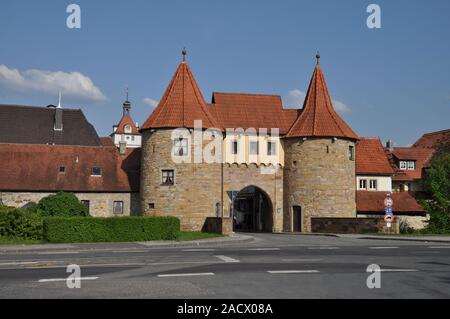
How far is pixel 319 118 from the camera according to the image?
151ft

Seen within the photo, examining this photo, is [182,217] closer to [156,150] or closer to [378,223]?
[156,150]

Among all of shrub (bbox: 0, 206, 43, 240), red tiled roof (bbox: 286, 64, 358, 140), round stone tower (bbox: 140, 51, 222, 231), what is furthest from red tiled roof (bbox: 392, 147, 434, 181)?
shrub (bbox: 0, 206, 43, 240)

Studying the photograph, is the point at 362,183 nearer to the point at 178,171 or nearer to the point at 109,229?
the point at 178,171

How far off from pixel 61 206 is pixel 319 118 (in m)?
20.0

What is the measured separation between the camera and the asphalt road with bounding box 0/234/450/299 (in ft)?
39.8

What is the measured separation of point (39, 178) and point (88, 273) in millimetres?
29160

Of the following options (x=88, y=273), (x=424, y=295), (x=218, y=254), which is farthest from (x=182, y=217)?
(x=424, y=295)

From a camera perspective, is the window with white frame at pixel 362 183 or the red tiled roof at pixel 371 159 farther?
the red tiled roof at pixel 371 159

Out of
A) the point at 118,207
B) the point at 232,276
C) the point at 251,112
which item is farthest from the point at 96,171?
the point at 232,276

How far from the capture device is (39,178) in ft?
141

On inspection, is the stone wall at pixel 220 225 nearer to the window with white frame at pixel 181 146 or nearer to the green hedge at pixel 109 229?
the window with white frame at pixel 181 146

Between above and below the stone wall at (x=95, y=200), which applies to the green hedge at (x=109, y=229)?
below

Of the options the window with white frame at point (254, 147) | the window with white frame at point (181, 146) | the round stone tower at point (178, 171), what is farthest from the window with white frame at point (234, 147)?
the window with white frame at point (181, 146)

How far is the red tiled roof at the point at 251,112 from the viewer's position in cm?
4709
